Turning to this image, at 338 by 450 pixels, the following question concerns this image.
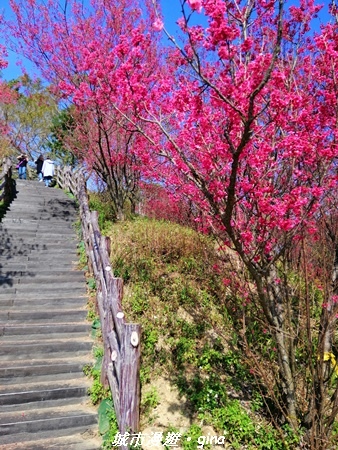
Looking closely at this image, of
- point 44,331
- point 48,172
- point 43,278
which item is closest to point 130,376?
point 44,331

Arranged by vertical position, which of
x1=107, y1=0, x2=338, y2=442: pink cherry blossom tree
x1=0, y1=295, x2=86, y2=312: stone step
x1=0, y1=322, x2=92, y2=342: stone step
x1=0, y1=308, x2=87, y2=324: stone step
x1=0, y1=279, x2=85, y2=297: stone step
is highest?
x1=107, y1=0, x2=338, y2=442: pink cherry blossom tree

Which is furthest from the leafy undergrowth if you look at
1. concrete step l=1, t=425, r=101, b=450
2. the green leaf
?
concrete step l=1, t=425, r=101, b=450

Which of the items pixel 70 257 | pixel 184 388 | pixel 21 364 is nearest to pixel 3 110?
pixel 70 257

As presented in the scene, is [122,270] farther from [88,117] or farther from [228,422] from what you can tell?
[88,117]

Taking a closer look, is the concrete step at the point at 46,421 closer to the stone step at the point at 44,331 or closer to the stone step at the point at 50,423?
the stone step at the point at 50,423

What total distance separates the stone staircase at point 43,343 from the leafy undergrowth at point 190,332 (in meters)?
1.02

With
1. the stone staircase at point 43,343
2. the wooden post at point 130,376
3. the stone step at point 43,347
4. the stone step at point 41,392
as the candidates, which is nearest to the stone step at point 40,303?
the stone staircase at point 43,343

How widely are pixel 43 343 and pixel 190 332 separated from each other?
2745mm

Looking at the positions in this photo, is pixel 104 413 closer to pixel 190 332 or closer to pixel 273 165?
pixel 190 332

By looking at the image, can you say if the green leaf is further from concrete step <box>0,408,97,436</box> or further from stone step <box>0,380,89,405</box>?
stone step <box>0,380,89,405</box>

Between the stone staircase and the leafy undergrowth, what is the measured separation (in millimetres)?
1018

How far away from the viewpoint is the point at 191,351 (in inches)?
239

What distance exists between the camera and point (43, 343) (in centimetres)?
621

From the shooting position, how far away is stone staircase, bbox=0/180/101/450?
4.76 m
